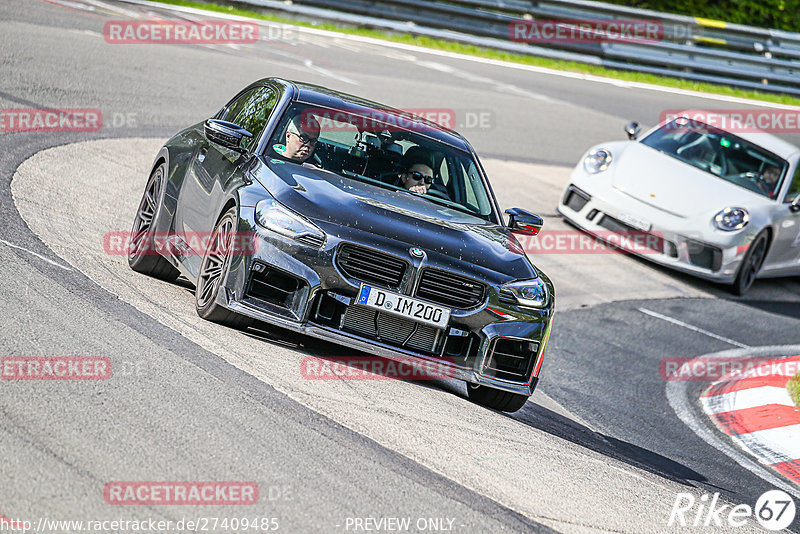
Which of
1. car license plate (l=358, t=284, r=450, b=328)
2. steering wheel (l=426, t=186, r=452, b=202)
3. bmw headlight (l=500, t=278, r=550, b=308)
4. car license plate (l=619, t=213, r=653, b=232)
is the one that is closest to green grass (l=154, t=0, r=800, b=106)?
car license plate (l=619, t=213, r=653, b=232)

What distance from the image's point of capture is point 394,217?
6.88m

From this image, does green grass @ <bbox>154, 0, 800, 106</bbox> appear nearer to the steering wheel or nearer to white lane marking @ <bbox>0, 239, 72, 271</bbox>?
white lane marking @ <bbox>0, 239, 72, 271</bbox>

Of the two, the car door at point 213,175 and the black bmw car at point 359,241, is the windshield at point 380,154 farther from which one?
the car door at point 213,175

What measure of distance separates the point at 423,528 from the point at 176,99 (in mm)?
10561

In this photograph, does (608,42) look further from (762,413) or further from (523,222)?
(523,222)

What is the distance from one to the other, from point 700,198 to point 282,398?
8746 millimetres

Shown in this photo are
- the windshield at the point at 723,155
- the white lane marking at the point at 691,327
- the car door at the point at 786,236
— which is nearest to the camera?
the white lane marking at the point at 691,327

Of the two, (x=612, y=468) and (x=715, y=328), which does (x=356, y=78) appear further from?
(x=612, y=468)

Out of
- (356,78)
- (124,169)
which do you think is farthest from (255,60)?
(124,169)

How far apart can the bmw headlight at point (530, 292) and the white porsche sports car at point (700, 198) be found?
653cm

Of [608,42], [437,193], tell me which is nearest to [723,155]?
[437,193]

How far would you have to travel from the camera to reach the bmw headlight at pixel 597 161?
14031 mm

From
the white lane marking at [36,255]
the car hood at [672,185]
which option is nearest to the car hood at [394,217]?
the white lane marking at [36,255]

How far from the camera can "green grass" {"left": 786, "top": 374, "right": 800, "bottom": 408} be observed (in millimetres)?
9523
